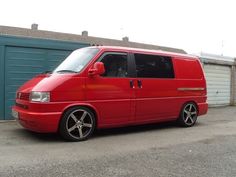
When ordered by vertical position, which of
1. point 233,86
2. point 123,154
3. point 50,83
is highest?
point 233,86

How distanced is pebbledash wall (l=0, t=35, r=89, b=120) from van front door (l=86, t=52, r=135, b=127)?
336cm

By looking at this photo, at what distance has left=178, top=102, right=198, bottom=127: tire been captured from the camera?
9406mm

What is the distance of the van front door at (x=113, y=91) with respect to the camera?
7395 mm

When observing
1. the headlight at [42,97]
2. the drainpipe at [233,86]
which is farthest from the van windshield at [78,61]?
the drainpipe at [233,86]

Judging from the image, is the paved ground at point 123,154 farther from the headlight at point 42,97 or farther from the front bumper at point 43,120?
the headlight at point 42,97

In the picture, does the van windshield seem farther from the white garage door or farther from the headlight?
the white garage door

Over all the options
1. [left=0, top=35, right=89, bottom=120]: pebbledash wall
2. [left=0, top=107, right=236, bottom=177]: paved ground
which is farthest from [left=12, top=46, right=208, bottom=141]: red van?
[left=0, top=35, right=89, bottom=120]: pebbledash wall

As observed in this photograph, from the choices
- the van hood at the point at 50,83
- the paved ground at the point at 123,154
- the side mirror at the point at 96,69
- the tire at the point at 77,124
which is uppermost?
the side mirror at the point at 96,69

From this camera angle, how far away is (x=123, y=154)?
604 cm

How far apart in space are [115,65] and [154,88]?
1.29m


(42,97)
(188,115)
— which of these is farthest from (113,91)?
(188,115)

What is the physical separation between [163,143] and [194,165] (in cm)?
170

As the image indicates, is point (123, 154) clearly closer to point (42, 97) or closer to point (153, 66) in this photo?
point (42, 97)

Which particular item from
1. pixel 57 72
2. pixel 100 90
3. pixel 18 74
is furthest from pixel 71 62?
pixel 18 74
